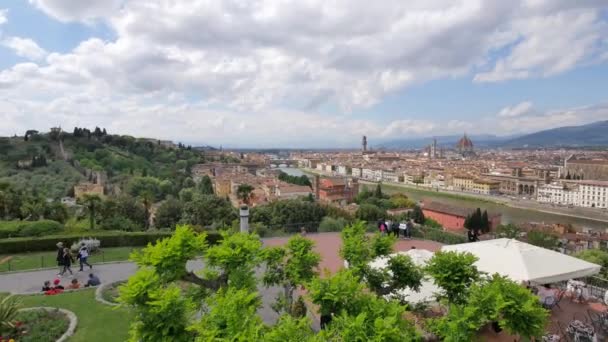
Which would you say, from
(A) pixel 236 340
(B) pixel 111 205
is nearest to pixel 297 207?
(B) pixel 111 205

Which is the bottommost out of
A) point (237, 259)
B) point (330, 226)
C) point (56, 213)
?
point (330, 226)

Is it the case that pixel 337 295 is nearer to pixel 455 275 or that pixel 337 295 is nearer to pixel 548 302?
pixel 455 275

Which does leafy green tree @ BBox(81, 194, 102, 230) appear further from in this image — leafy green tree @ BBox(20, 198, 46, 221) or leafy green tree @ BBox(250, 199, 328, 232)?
leafy green tree @ BBox(250, 199, 328, 232)

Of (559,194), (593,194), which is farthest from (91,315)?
(559,194)

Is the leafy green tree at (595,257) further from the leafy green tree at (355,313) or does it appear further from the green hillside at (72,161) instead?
the green hillside at (72,161)

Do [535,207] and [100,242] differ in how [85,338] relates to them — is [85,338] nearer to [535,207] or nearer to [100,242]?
[100,242]

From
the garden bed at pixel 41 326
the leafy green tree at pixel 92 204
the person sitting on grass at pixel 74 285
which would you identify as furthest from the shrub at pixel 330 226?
the leafy green tree at pixel 92 204

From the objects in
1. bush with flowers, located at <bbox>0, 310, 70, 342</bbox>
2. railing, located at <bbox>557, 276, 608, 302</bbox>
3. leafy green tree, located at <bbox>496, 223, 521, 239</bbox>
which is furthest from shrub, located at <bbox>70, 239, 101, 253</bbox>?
leafy green tree, located at <bbox>496, 223, 521, 239</bbox>
